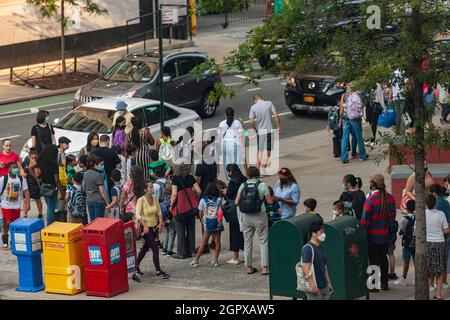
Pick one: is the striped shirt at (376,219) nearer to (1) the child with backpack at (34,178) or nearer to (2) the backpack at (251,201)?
(2) the backpack at (251,201)

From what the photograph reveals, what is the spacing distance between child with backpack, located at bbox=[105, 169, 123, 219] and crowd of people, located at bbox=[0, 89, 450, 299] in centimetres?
2

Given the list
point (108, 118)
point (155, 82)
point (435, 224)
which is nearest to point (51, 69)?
point (155, 82)

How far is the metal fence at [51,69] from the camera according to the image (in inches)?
1356

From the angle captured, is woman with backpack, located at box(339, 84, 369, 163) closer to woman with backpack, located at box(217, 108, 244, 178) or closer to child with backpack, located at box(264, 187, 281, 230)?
woman with backpack, located at box(217, 108, 244, 178)

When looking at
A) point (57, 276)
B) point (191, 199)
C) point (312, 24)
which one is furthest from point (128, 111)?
point (312, 24)

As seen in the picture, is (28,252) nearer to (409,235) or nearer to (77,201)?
(77,201)

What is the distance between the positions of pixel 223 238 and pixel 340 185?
372 centimetres

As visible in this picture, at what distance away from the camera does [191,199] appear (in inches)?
677

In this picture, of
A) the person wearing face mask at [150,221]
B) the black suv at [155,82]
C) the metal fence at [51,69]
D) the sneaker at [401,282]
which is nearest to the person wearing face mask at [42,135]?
the person wearing face mask at [150,221]

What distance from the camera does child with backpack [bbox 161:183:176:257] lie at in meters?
17.5

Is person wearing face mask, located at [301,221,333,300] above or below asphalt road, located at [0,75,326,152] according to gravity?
above

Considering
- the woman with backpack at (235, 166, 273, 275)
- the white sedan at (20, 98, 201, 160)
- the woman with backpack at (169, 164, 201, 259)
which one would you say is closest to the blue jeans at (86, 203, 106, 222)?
the woman with backpack at (169, 164, 201, 259)

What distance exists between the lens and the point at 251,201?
16.0 meters
